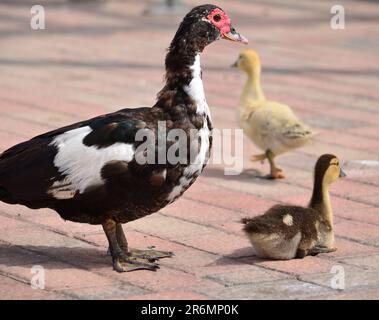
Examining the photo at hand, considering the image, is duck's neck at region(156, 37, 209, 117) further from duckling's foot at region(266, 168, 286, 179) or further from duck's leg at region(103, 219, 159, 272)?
duckling's foot at region(266, 168, 286, 179)

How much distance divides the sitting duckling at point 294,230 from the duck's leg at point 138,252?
1.64 feet

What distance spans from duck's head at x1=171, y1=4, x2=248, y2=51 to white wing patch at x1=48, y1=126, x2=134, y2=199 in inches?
26.6

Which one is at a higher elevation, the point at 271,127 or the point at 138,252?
the point at 271,127

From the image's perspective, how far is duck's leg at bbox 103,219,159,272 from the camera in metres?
5.51

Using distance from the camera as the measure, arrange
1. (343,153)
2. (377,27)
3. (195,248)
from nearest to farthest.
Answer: (195,248)
(343,153)
(377,27)

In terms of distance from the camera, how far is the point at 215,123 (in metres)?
8.83

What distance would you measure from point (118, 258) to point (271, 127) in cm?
236

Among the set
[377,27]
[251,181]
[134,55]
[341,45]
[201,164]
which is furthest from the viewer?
[377,27]

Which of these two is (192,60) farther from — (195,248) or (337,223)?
(337,223)

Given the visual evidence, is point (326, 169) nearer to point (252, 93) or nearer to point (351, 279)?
point (351, 279)

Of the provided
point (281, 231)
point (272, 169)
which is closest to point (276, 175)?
point (272, 169)
